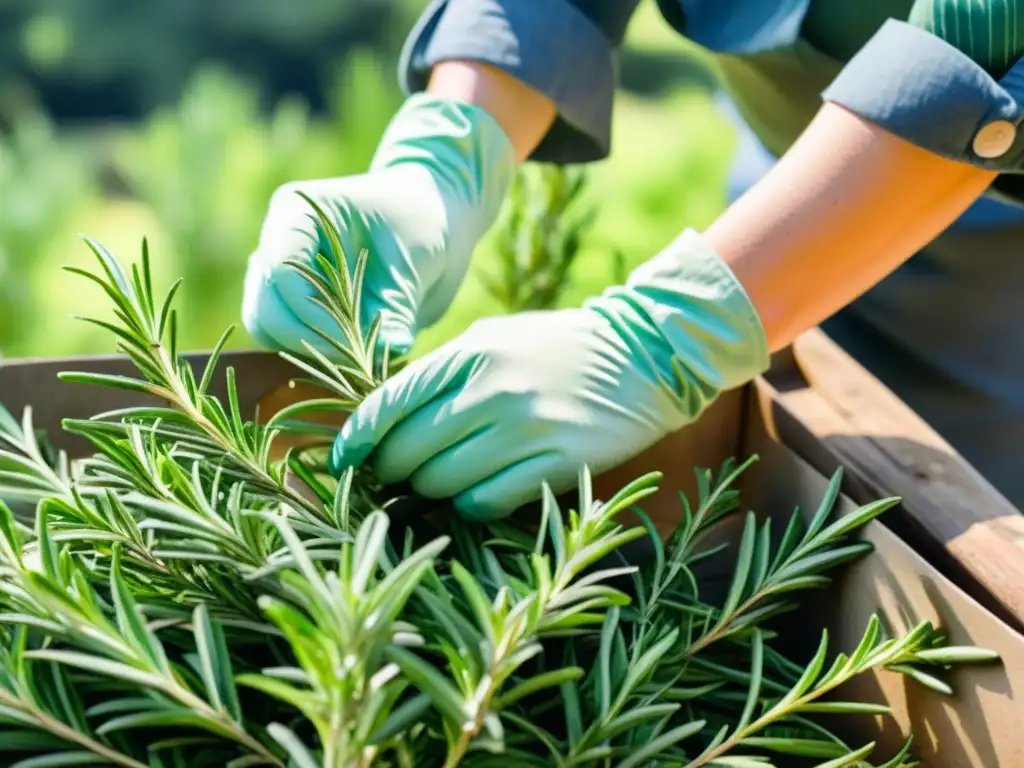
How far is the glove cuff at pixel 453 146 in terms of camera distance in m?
0.74

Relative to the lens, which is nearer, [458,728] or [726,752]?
[458,728]

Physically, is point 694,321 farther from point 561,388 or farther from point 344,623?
point 344,623

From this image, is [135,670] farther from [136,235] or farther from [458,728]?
[136,235]

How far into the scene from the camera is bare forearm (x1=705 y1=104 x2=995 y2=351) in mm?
565

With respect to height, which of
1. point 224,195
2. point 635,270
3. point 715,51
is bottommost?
point 224,195

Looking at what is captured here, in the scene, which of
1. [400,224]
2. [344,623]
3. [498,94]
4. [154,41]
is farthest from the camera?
[154,41]

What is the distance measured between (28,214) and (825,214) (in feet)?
3.19

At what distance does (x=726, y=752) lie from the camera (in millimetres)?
422

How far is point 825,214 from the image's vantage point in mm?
565

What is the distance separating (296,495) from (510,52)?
45 centimetres

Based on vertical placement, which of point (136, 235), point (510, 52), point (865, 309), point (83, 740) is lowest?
point (136, 235)

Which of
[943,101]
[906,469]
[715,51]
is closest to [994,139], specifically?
[943,101]

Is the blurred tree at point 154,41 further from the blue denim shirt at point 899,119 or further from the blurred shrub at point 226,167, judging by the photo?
the blue denim shirt at point 899,119

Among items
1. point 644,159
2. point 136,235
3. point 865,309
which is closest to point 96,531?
point 865,309
